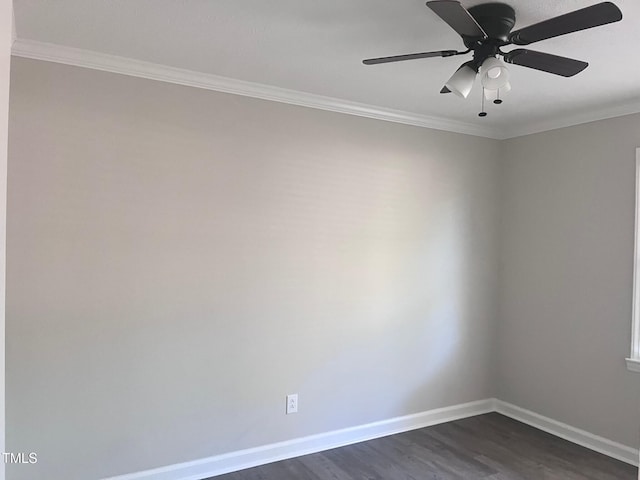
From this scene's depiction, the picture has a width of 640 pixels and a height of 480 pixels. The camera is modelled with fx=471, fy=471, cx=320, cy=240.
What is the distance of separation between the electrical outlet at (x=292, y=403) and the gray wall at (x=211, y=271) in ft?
0.21

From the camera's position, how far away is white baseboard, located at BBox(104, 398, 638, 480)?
288 cm

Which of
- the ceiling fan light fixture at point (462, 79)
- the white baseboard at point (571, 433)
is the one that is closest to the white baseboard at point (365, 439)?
the white baseboard at point (571, 433)

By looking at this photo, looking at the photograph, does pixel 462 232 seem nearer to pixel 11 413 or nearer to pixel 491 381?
pixel 491 381

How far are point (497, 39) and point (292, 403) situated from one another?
2.50 meters

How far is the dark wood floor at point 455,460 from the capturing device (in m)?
3.00

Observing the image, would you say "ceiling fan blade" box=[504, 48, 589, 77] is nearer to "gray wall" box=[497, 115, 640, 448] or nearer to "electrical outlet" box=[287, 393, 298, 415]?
"gray wall" box=[497, 115, 640, 448]

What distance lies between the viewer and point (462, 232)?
157 inches

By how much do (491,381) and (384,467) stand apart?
5.09 feet

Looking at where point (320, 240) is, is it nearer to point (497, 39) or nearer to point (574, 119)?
point (497, 39)

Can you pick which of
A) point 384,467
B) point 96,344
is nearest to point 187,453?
point 96,344

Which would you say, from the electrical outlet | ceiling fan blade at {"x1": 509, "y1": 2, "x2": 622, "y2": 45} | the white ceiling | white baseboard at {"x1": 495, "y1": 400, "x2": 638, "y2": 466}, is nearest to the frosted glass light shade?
ceiling fan blade at {"x1": 509, "y1": 2, "x2": 622, "y2": 45}

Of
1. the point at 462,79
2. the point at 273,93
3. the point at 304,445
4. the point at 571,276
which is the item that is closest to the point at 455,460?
the point at 304,445

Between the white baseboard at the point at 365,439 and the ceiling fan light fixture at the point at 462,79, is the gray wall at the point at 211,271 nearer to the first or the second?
the white baseboard at the point at 365,439

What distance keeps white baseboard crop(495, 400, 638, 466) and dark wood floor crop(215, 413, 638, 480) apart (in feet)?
0.19
